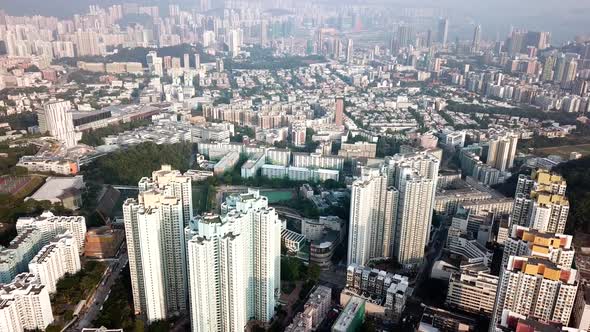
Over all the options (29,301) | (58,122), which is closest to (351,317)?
(29,301)

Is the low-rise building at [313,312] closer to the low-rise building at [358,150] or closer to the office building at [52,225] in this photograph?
the office building at [52,225]

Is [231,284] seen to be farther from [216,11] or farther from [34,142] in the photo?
[216,11]

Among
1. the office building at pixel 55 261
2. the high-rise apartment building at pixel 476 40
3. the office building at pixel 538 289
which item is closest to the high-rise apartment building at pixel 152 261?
the office building at pixel 55 261

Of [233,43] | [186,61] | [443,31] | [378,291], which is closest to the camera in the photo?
[378,291]

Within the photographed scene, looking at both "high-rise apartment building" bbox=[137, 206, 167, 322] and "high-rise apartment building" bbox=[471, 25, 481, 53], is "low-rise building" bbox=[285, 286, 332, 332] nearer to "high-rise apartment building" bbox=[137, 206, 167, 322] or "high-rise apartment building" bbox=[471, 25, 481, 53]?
"high-rise apartment building" bbox=[137, 206, 167, 322]

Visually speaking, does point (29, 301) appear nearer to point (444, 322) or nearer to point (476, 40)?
point (444, 322)

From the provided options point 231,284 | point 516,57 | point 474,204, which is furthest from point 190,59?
point 231,284

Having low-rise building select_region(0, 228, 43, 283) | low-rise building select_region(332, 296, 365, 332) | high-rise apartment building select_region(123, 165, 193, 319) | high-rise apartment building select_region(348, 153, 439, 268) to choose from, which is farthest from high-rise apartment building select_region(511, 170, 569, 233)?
low-rise building select_region(0, 228, 43, 283)
